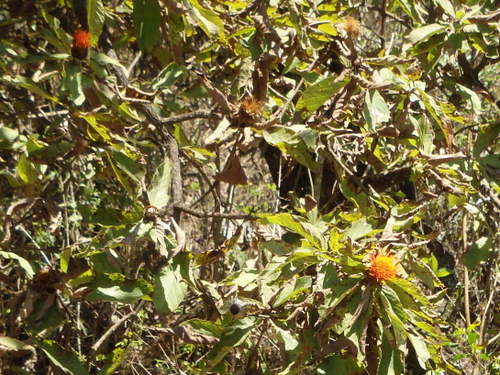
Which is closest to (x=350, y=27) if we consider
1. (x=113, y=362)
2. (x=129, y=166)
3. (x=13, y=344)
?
(x=129, y=166)

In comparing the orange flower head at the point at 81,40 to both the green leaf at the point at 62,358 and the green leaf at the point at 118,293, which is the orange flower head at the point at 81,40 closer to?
the green leaf at the point at 118,293

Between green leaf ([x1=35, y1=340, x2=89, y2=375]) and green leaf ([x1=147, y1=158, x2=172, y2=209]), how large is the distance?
0.53 metres

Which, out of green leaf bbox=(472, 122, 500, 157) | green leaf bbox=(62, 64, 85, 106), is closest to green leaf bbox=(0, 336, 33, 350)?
green leaf bbox=(62, 64, 85, 106)

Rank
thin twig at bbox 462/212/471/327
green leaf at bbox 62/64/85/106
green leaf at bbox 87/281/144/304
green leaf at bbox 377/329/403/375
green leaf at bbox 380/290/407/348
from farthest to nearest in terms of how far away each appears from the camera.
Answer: thin twig at bbox 462/212/471/327
green leaf at bbox 62/64/85/106
green leaf at bbox 87/281/144/304
green leaf at bbox 377/329/403/375
green leaf at bbox 380/290/407/348

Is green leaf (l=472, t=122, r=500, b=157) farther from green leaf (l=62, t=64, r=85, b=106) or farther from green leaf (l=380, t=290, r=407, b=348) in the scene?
green leaf (l=62, t=64, r=85, b=106)

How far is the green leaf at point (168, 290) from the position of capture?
171cm

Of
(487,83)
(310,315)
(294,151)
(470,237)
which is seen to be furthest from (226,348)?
(487,83)

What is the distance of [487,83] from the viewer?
13.3 feet

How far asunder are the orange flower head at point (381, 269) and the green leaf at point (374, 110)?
412 mm

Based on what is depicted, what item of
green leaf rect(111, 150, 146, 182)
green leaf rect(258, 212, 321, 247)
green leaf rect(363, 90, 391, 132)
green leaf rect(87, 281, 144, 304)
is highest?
green leaf rect(363, 90, 391, 132)

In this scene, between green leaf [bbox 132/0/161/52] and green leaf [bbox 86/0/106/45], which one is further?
green leaf [bbox 132/0/161/52]

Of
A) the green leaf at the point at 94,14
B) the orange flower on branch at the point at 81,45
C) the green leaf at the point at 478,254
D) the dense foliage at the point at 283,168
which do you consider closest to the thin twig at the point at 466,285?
the dense foliage at the point at 283,168

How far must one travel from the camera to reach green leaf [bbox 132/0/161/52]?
6.30ft

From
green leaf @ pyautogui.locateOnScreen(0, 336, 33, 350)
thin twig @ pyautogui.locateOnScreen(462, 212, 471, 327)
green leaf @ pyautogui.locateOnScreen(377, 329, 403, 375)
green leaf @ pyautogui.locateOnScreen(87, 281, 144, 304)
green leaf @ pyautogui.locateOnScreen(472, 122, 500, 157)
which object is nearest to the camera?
green leaf @ pyautogui.locateOnScreen(377, 329, 403, 375)
